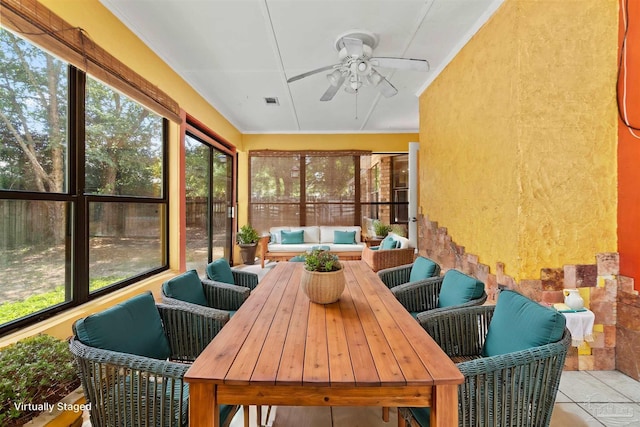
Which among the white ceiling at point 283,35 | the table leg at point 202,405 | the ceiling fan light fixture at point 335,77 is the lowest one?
the table leg at point 202,405

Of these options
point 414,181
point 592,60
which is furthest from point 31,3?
point 414,181

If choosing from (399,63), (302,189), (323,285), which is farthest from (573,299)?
(302,189)

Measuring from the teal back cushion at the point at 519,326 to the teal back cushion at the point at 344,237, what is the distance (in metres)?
4.21

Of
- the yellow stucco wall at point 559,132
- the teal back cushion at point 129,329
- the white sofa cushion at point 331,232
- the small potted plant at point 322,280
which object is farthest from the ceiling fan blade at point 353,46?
the white sofa cushion at point 331,232

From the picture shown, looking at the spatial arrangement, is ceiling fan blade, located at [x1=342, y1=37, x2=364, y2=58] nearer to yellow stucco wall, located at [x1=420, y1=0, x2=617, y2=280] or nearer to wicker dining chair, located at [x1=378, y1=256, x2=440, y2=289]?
yellow stucco wall, located at [x1=420, y1=0, x2=617, y2=280]

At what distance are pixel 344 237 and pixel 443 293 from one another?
379 cm

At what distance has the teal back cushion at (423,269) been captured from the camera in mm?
2250

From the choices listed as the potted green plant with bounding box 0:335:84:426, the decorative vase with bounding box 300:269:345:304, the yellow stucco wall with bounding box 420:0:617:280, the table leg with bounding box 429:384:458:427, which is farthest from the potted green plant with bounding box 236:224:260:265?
the table leg with bounding box 429:384:458:427

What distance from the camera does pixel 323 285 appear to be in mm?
1597

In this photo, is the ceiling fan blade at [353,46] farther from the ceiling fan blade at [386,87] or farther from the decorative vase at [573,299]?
the decorative vase at [573,299]

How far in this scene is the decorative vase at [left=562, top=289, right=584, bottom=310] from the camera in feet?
6.73

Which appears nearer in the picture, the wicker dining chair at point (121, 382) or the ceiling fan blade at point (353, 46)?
the wicker dining chair at point (121, 382)

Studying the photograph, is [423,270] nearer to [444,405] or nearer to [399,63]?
[444,405]

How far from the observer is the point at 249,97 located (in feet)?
13.9
